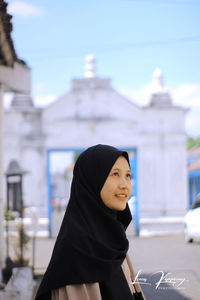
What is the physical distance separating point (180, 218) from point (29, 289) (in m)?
7.10

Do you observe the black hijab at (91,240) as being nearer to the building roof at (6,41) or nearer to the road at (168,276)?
the road at (168,276)

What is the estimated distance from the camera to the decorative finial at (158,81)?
42.3 ft

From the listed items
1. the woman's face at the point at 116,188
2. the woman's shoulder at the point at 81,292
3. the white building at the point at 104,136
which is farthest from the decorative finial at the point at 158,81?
the woman's shoulder at the point at 81,292

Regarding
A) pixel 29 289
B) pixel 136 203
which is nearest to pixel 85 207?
pixel 29 289

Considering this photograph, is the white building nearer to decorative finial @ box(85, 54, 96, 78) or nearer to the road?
decorative finial @ box(85, 54, 96, 78)

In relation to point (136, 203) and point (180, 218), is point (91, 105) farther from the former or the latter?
point (180, 218)

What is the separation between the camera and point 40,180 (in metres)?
12.2

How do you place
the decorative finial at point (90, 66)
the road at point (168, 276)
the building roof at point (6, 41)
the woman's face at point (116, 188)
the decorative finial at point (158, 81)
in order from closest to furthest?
the woman's face at point (116, 188)
the road at point (168, 276)
the building roof at point (6, 41)
the decorative finial at point (90, 66)
the decorative finial at point (158, 81)

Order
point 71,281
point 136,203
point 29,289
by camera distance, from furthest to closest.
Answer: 1. point 136,203
2. point 29,289
3. point 71,281

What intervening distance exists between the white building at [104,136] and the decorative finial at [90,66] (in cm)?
3

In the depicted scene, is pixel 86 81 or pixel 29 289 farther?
pixel 86 81

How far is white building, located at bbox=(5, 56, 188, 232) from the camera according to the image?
40.1 feet

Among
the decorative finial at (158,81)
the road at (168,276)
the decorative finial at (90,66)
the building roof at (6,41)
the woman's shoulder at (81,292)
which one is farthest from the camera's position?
the decorative finial at (158,81)

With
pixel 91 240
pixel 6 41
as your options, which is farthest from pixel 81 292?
pixel 6 41
